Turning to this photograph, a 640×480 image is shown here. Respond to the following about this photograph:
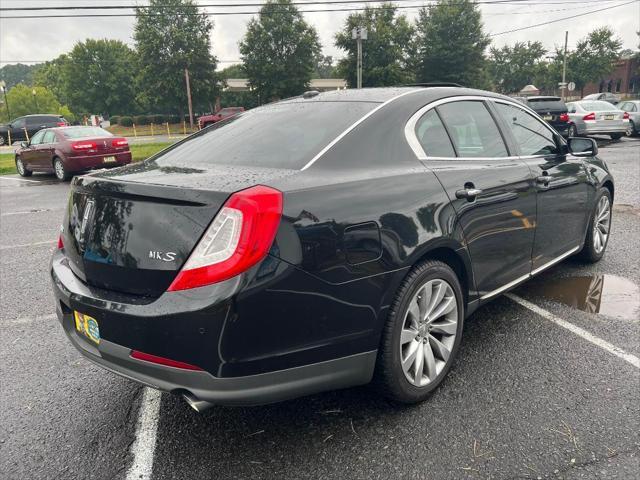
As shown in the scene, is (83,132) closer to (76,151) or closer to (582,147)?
(76,151)

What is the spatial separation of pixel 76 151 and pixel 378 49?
38517 millimetres

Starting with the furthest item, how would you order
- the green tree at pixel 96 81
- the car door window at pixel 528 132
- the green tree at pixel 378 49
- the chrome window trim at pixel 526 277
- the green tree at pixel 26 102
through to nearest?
the green tree at pixel 96 81 < the green tree at pixel 26 102 < the green tree at pixel 378 49 < the car door window at pixel 528 132 < the chrome window trim at pixel 526 277

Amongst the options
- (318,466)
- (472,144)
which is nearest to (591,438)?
(318,466)

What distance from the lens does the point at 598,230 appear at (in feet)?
15.9

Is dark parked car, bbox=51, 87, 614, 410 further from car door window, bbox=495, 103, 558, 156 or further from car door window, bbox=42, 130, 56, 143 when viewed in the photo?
car door window, bbox=42, 130, 56, 143

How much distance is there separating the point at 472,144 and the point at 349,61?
1796 inches

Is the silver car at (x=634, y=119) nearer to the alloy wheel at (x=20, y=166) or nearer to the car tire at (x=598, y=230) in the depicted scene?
the car tire at (x=598, y=230)

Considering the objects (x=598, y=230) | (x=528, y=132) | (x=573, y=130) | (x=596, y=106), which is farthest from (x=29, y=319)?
(x=596, y=106)

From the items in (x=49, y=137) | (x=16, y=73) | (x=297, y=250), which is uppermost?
(x=16, y=73)

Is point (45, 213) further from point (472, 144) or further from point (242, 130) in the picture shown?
point (472, 144)

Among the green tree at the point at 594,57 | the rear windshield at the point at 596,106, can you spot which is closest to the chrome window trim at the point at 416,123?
the rear windshield at the point at 596,106

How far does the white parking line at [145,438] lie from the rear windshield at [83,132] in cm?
1189

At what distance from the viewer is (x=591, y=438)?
2373 mm

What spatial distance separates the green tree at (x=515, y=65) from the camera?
67938 mm
